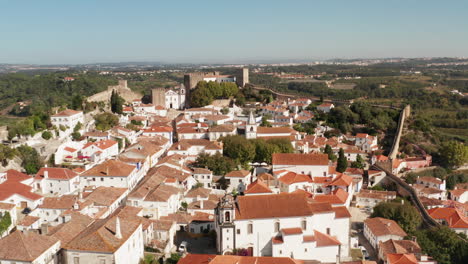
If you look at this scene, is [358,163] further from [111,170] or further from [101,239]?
[101,239]

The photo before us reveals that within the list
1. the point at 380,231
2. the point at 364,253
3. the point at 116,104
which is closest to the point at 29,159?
the point at 116,104

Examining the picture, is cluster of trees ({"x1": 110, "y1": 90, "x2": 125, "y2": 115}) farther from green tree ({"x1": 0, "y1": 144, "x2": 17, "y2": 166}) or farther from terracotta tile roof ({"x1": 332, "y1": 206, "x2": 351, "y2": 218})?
terracotta tile roof ({"x1": 332, "y1": 206, "x2": 351, "y2": 218})

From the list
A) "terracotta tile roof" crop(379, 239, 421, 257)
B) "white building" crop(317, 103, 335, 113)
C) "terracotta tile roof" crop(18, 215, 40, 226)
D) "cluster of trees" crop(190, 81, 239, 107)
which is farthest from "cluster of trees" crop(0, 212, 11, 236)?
"white building" crop(317, 103, 335, 113)

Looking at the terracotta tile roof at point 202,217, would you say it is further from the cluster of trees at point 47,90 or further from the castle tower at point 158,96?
the cluster of trees at point 47,90

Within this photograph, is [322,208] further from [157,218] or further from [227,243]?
[157,218]

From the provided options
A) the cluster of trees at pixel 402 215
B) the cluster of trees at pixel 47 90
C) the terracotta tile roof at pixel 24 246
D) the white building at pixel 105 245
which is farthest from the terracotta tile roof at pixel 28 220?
the cluster of trees at pixel 47 90
